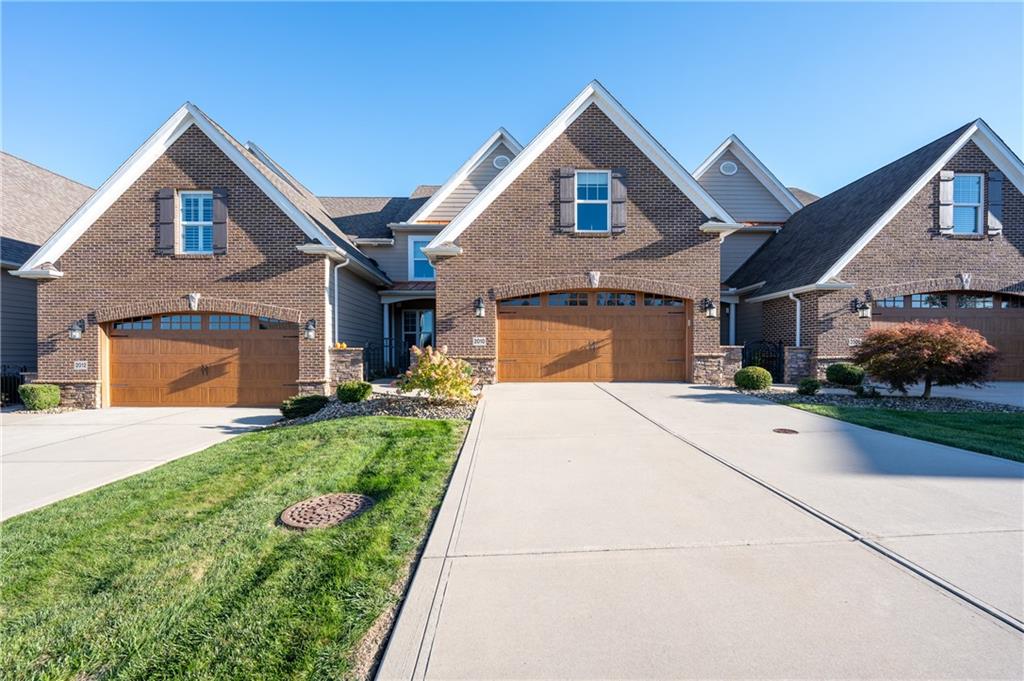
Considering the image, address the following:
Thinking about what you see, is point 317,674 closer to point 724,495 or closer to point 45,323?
point 724,495

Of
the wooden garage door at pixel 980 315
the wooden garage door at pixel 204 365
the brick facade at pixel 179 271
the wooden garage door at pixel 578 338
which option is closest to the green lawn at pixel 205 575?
the wooden garage door at pixel 204 365

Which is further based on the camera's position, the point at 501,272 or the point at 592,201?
the point at 592,201

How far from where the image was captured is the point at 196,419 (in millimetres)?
10516

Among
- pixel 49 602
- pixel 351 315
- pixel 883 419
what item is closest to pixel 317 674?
pixel 49 602

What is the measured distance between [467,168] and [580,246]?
276 inches

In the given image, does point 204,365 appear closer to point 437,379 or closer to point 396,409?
point 396,409

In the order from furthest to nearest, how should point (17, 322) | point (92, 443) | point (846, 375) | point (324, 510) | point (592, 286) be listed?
point (17, 322) → point (592, 286) → point (846, 375) → point (92, 443) → point (324, 510)

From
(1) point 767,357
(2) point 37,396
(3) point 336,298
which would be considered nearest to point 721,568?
(3) point 336,298

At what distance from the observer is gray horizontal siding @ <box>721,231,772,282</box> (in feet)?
63.9

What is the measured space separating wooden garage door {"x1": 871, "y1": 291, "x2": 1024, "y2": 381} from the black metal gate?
9.40 ft

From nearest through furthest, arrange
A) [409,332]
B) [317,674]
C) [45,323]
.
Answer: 1. [317,674]
2. [45,323]
3. [409,332]

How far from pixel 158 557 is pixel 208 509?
1023mm

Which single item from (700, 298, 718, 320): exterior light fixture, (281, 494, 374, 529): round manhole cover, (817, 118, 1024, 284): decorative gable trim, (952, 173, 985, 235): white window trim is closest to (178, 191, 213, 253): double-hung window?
(281, 494, 374, 529): round manhole cover

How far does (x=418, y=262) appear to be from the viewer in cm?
1806
